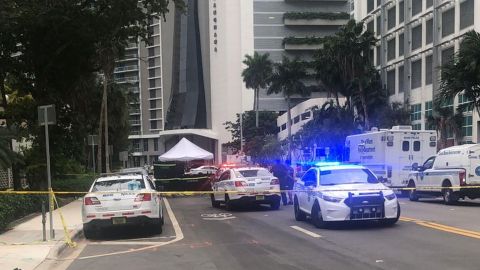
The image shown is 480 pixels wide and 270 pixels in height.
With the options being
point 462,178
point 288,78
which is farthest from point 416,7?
point 462,178

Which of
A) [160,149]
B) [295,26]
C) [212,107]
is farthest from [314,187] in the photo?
[160,149]

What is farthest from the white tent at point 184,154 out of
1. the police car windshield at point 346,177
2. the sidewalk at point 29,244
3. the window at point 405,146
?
the police car windshield at point 346,177

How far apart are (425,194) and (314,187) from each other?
35.0ft

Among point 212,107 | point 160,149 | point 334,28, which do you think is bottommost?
point 160,149

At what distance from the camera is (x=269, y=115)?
319 ft

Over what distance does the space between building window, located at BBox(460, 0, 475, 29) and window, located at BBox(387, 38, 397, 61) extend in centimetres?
1316

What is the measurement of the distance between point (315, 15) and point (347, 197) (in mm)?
93716

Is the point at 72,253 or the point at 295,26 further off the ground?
the point at 295,26

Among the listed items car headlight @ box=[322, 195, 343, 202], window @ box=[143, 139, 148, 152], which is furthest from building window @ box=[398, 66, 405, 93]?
window @ box=[143, 139, 148, 152]

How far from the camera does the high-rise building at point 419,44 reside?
43.9 metres

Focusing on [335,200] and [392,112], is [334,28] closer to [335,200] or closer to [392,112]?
[392,112]

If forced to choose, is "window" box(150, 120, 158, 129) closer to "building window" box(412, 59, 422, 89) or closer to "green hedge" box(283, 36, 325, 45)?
"green hedge" box(283, 36, 325, 45)

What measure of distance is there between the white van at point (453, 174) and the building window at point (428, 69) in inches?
1132

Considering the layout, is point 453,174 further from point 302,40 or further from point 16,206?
point 302,40
